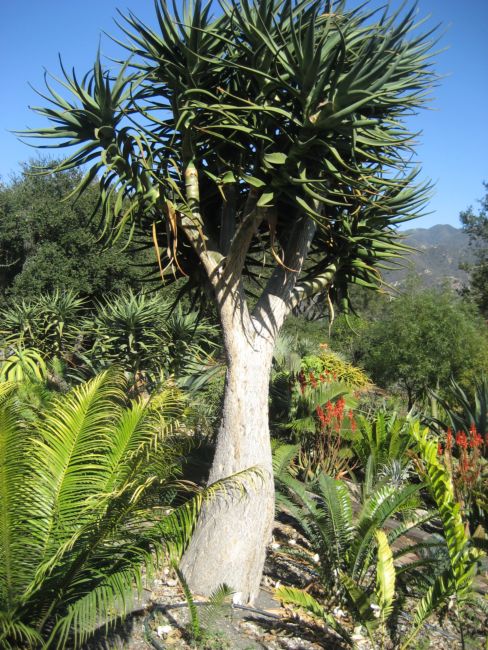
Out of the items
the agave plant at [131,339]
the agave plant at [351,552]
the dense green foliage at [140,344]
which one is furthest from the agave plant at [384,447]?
the agave plant at [131,339]

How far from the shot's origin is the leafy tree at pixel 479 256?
81.9 ft

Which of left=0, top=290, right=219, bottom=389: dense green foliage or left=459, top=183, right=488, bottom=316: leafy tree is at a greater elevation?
left=459, top=183, right=488, bottom=316: leafy tree

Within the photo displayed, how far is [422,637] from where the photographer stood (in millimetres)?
4023

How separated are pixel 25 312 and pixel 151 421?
7855mm

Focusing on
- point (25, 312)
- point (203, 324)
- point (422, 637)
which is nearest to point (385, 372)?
point (203, 324)

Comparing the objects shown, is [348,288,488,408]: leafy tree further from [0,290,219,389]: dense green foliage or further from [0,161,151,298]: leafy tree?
[0,161,151,298]: leafy tree

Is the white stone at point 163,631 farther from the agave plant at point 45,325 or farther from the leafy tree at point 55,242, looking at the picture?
the leafy tree at point 55,242

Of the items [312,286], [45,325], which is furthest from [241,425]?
[45,325]

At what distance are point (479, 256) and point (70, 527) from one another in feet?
87.2

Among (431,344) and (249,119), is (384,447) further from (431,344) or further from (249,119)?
(431,344)

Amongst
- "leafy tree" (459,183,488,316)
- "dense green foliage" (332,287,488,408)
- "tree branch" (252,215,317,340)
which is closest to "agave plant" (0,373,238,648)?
"tree branch" (252,215,317,340)

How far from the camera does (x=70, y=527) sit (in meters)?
3.35

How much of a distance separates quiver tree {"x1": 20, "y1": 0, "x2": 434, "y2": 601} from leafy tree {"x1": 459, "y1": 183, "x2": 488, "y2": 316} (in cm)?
2211

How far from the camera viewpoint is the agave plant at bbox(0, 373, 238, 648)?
9.97ft
